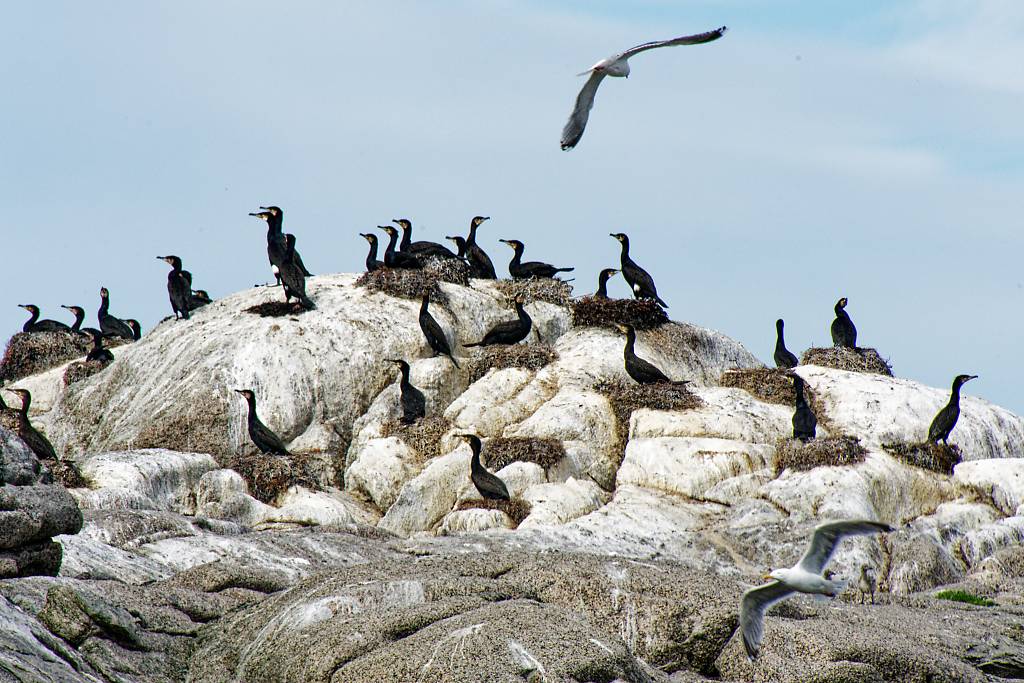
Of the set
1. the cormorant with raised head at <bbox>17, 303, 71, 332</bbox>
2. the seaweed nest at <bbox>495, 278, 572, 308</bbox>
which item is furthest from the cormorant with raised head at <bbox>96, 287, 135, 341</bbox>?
the seaweed nest at <bbox>495, 278, 572, 308</bbox>

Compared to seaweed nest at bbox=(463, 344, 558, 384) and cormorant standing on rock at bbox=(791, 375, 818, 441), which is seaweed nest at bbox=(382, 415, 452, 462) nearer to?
seaweed nest at bbox=(463, 344, 558, 384)

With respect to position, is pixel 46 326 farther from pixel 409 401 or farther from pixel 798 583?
pixel 798 583

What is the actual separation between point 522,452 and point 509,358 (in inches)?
156

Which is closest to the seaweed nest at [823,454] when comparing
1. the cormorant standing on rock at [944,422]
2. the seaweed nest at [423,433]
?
the cormorant standing on rock at [944,422]

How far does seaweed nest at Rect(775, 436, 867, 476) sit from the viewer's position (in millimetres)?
22703

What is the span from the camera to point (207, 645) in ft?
39.8

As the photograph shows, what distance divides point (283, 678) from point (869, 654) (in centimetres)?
471

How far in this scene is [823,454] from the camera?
22828mm

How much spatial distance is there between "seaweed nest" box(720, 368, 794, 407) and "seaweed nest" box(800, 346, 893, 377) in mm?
2661

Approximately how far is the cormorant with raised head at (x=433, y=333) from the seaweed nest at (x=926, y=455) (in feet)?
28.3

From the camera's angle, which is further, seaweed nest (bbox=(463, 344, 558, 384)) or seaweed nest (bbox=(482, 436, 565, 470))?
seaweed nest (bbox=(463, 344, 558, 384))

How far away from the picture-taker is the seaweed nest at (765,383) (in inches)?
1037

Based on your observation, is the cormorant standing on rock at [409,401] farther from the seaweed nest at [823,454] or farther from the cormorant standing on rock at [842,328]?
the cormorant standing on rock at [842,328]

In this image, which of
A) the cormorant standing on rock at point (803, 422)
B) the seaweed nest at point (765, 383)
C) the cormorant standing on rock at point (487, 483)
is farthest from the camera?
the seaweed nest at point (765, 383)
